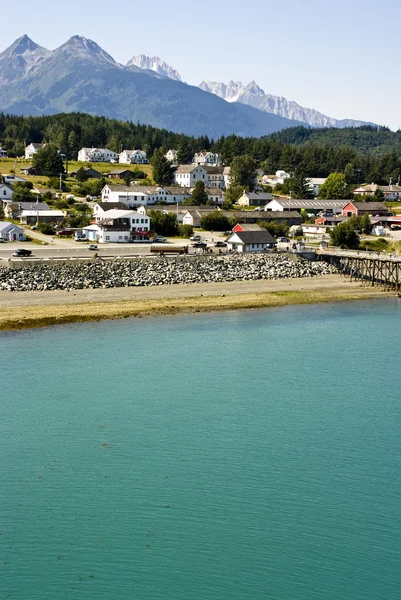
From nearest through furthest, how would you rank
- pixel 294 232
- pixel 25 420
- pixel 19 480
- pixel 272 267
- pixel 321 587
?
pixel 321 587, pixel 19 480, pixel 25 420, pixel 272 267, pixel 294 232

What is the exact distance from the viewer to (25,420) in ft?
79.1

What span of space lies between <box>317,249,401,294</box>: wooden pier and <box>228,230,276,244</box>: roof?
469 cm

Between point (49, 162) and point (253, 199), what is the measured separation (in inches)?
1146

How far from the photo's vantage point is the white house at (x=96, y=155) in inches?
4732

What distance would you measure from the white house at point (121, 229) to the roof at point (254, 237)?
29.1 feet

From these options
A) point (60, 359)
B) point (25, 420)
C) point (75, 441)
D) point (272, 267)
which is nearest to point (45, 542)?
point (75, 441)

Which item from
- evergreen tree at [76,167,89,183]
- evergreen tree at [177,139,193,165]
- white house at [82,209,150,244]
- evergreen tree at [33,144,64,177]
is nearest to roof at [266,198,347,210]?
white house at [82,209,150,244]

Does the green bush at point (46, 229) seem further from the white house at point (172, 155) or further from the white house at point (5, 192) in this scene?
the white house at point (172, 155)

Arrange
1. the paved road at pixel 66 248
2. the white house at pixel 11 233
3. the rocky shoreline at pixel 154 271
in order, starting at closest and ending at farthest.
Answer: the rocky shoreline at pixel 154 271 → the paved road at pixel 66 248 → the white house at pixel 11 233

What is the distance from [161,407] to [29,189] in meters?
60.3

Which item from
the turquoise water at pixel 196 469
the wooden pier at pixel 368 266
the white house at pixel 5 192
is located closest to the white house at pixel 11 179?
the white house at pixel 5 192

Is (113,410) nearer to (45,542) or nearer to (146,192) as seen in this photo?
(45,542)

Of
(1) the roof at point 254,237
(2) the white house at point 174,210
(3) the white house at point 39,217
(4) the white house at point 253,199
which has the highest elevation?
(4) the white house at point 253,199

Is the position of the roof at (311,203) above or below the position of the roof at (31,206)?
above
